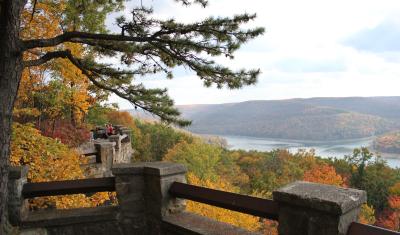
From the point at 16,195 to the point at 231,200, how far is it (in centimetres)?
259

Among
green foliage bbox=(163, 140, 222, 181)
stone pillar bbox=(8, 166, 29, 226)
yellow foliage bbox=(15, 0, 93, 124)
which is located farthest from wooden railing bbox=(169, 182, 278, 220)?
green foliage bbox=(163, 140, 222, 181)

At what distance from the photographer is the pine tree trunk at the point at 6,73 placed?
3963mm

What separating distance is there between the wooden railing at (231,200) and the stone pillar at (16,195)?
1814 mm

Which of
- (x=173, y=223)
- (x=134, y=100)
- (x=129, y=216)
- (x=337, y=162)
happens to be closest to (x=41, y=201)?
(x=134, y=100)

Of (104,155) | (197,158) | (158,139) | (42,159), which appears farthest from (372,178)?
(42,159)

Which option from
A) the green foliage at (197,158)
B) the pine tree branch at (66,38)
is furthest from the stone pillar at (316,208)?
the green foliage at (197,158)

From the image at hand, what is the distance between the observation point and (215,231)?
11.8ft

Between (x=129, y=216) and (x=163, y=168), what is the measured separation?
2.61 feet

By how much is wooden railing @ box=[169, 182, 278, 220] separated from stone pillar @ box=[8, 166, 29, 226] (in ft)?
5.95

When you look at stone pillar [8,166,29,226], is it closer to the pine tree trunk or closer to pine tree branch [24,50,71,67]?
the pine tree trunk

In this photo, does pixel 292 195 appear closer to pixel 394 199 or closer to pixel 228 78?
pixel 228 78

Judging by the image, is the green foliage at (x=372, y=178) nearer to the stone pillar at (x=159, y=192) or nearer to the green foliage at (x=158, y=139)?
the green foliage at (x=158, y=139)

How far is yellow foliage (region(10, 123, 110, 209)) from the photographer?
8.91m

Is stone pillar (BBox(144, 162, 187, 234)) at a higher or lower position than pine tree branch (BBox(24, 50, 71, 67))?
lower
